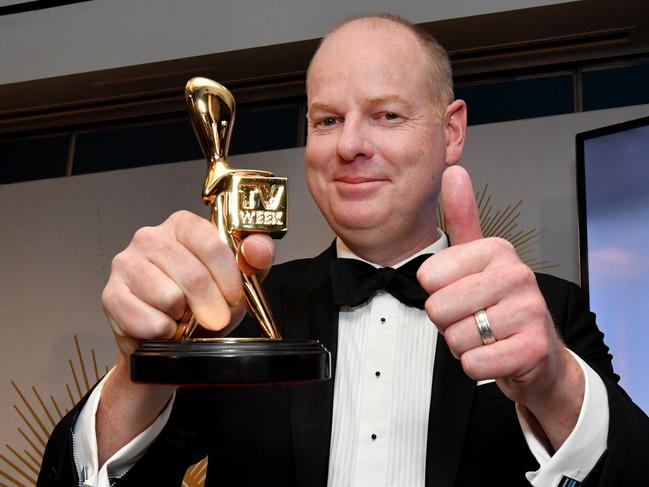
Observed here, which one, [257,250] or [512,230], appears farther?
[512,230]

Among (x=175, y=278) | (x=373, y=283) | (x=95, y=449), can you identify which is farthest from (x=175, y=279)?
(x=373, y=283)

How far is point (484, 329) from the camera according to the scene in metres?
0.85

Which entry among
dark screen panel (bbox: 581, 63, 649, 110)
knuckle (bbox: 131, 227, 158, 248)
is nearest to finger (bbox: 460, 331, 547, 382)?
knuckle (bbox: 131, 227, 158, 248)

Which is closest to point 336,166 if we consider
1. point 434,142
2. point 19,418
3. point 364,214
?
point 364,214

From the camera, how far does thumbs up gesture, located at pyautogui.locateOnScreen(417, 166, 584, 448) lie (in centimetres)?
85

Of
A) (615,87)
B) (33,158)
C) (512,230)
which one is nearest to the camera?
(512,230)

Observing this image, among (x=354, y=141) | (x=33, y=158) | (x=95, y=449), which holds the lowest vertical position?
(x=95, y=449)

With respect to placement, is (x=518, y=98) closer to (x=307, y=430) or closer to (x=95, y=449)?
(x=307, y=430)

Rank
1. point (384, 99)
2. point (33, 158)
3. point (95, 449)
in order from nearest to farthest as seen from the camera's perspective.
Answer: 1. point (95, 449)
2. point (384, 99)
3. point (33, 158)

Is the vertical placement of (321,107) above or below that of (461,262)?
above

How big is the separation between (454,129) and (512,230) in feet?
3.56

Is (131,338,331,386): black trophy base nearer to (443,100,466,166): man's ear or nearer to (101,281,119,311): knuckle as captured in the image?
(101,281,119,311): knuckle

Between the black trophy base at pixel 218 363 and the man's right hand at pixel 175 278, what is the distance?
27 millimetres

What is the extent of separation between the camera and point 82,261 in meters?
3.24
